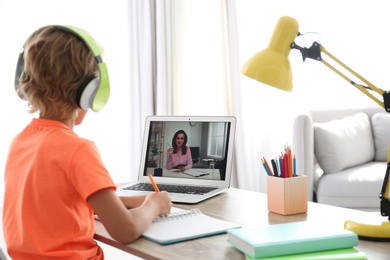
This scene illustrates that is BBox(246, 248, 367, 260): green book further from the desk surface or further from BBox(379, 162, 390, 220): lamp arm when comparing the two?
BBox(379, 162, 390, 220): lamp arm

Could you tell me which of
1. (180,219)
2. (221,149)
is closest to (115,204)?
(180,219)

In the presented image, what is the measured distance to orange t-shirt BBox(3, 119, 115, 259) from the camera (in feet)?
3.80

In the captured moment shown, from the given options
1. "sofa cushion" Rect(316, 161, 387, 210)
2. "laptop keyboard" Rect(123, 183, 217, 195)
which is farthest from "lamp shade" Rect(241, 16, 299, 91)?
"sofa cushion" Rect(316, 161, 387, 210)

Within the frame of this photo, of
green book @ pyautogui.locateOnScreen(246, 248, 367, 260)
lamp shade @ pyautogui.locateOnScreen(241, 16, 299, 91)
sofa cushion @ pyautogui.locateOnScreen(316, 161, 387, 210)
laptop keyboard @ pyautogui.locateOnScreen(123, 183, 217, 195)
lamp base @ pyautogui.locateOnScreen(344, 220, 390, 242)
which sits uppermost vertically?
lamp shade @ pyautogui.locateOnScreen(241, 16, 299, 91)

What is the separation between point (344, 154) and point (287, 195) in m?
2.02

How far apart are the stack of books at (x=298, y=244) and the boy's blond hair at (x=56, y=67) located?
18.4 inches

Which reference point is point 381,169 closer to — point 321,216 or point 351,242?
point 321,216

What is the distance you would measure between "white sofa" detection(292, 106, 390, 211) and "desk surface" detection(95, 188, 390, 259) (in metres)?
1.53

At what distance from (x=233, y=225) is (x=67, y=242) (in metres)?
0.38

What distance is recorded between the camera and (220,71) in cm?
385

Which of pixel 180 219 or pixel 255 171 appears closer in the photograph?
pixel 180 219

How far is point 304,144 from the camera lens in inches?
127

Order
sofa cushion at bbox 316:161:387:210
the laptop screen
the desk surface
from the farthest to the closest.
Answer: sofa cushion at bbox 316:161:387:210 < the laptop screen < the desk surface

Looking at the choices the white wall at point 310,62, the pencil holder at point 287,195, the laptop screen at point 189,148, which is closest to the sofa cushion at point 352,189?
the white wall at point 310,62
